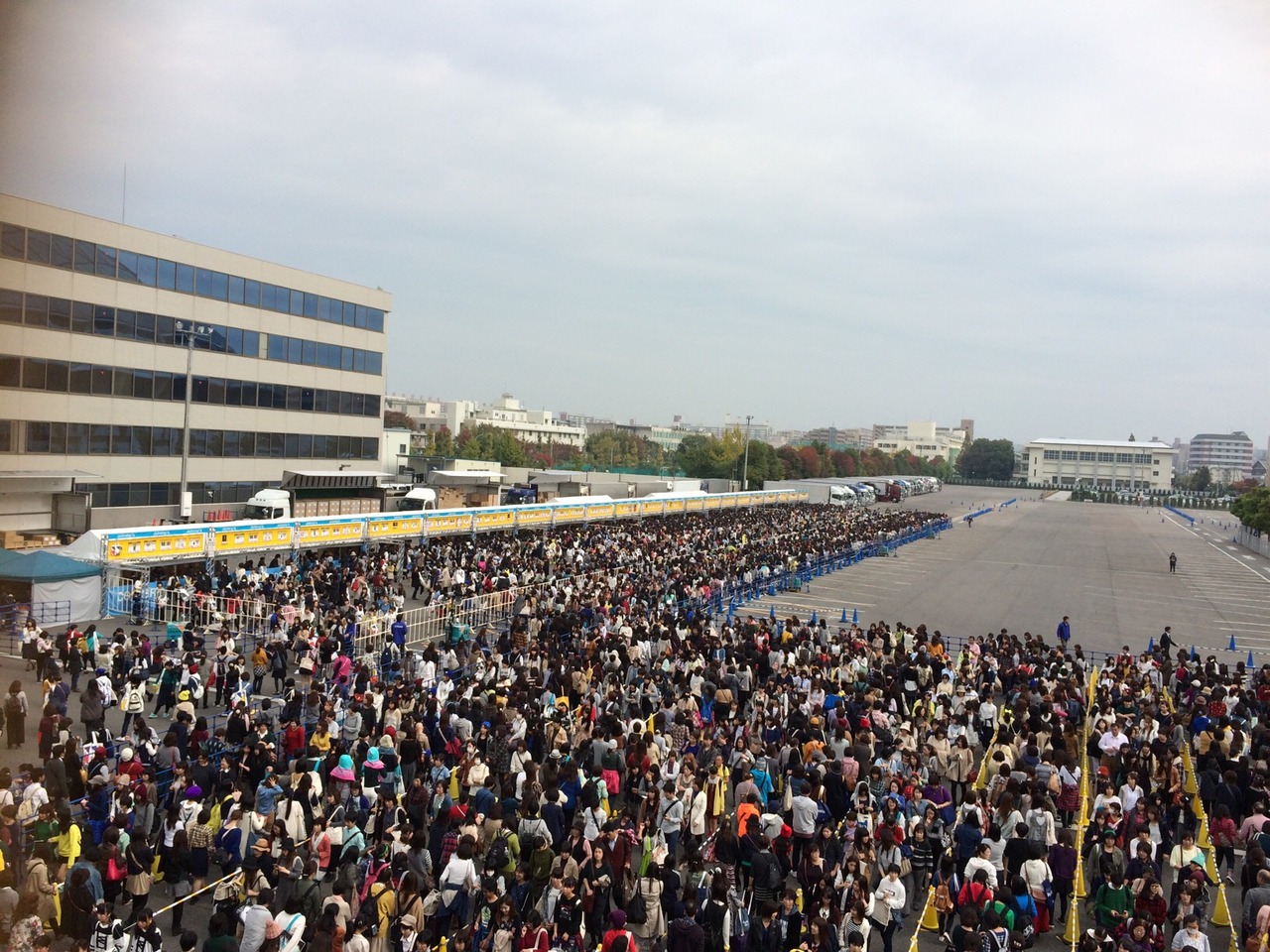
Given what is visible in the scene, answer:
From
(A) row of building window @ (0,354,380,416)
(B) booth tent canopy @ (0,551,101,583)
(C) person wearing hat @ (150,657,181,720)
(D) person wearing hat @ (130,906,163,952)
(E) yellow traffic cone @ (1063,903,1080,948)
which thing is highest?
(A) row of building window @ (0,354,380,416)

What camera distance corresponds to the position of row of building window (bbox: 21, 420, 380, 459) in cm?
3058

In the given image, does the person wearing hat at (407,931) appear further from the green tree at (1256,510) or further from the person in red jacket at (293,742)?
the green tree at (1256,510)

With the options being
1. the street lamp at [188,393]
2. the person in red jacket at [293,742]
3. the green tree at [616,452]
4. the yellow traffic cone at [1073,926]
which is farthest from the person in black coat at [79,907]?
the green tree at [616,452]

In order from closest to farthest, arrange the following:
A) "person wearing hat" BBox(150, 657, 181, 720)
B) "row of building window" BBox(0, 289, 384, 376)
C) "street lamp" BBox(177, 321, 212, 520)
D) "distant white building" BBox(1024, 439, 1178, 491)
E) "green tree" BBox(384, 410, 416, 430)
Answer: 1. "person wearing hat" BBox(150, 657, 181, 720)
2. "street lamp" BBox(177, 321, 212, 520)
3. "row of building window" BBox(0, 289, 384, 376)
4. "green tree" BBox(384, 410, 416, 430)
5. "distant white building" BBox(1024, 439, 1178, 491)

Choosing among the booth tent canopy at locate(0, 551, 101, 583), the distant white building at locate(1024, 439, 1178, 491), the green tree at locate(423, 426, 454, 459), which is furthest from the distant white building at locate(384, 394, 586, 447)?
the booth tent canopy at locate(0, 551, 101, 583)

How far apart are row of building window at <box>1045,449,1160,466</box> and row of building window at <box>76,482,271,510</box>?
180498mm

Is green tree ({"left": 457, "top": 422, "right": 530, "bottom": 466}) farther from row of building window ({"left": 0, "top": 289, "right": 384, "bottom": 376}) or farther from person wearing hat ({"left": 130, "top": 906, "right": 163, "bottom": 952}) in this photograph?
person wearing hat ({"left": 130, "top": 906, "right": 163, "bottom": 952})

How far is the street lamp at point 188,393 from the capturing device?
2900cm

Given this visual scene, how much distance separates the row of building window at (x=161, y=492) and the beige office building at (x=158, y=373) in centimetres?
5

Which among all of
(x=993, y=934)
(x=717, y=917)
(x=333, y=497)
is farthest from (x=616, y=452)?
(x=993, y=934)

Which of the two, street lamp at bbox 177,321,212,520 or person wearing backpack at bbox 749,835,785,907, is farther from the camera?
street lamp at bbox 177,321,212,520

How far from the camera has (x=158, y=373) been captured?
34.2 meters

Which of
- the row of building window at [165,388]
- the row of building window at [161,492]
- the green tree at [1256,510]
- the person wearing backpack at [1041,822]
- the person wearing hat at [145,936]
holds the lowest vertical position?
the person wearing hat at [145,936]

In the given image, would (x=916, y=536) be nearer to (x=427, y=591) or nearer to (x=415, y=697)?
(x=427, y=591)
